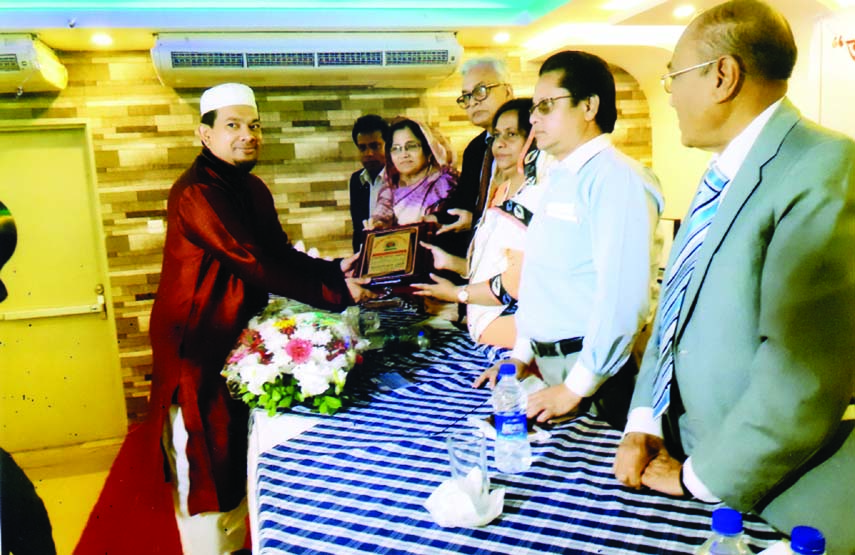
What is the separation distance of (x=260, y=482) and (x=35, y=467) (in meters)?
3.32

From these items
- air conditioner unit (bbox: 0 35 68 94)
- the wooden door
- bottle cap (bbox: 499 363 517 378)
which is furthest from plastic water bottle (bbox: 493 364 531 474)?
the wooden door

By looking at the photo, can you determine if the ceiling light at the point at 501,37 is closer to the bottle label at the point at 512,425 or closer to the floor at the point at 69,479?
the bottle label at the point at 512,425

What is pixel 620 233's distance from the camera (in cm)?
159

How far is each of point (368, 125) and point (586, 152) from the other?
2.67m

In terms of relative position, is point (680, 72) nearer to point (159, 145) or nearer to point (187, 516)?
point (187, 516)

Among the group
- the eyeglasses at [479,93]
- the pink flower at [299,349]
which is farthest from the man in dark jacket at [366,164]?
the pink flower at [299,349]

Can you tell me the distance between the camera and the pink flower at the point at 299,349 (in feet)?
6.42

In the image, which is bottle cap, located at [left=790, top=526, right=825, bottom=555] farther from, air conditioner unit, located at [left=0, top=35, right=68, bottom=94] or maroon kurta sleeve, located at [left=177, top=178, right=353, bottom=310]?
air conditioner unit, located at [left=0, top=35, right=68, bottom=94]

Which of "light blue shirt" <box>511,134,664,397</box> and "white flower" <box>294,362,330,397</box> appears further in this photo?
"white flower" <box>294,362,330,397</box>

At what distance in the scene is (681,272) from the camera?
1.29 meters

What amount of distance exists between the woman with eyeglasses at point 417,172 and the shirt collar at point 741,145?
2230 millimetres

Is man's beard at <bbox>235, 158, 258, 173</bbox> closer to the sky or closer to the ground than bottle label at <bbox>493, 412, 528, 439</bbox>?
closer to the sky

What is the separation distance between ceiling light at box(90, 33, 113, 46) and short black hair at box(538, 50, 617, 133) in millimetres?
2796

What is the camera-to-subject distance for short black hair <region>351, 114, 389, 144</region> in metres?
4.22
